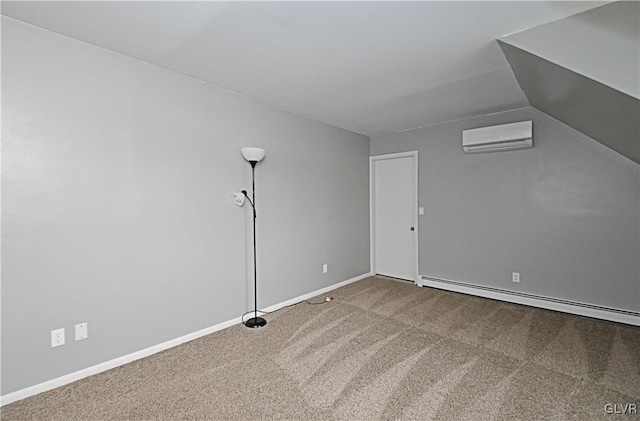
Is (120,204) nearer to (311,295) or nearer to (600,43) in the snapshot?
(311,295)

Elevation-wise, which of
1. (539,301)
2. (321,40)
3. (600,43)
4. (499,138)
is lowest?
(539,301)

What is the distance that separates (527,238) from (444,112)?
6.13 feet

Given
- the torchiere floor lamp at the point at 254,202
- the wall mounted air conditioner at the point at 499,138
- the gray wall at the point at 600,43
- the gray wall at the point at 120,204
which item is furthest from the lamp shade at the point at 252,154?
the wall mounted air conditioner at the point at 499,138

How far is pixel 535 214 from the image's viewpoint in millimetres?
3611

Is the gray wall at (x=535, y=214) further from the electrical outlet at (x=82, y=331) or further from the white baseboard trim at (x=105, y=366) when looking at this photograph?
the electrical outlet at (x=82, y=331)

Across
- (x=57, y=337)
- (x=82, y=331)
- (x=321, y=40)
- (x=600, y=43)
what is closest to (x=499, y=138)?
(x=600, y=43)

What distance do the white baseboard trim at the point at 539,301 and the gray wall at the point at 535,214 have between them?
0.06 meters

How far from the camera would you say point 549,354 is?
2480 millimetres

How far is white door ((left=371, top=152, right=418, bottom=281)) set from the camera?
470 cm

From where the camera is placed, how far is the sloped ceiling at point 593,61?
5.50 ft

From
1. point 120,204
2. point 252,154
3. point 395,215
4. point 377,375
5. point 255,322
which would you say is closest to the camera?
point 377,375

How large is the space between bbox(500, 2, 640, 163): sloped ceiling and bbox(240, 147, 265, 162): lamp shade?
7.25 ft

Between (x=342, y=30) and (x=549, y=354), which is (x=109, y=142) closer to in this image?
(x=342, y=30)

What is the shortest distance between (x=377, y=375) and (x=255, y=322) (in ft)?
4.75
